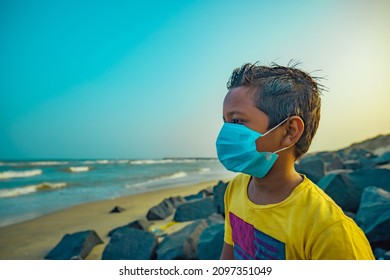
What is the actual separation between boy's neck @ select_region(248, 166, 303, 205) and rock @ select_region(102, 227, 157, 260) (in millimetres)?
1481

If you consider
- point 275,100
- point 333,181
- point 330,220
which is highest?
point 275,100

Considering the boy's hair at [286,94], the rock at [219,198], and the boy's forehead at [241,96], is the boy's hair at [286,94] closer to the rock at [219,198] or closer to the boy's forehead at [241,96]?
the boy's forehead at [241,96]

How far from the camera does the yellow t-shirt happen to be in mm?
836

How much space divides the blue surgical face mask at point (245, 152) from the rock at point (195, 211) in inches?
103

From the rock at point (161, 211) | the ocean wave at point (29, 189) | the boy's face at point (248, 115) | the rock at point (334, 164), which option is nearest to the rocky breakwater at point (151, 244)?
the rock at point (161, 211)

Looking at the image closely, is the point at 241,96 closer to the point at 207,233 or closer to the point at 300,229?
the point at 300,229

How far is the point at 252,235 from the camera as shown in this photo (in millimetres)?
1097

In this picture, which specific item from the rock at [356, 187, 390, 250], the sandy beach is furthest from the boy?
the sandy beach

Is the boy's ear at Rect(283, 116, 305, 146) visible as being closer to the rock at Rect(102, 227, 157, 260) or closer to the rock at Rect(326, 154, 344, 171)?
the rock at Rect(102, 227, 157, 260)

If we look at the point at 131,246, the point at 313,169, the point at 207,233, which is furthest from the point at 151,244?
the point at 313,169

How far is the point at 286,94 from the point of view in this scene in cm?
107
